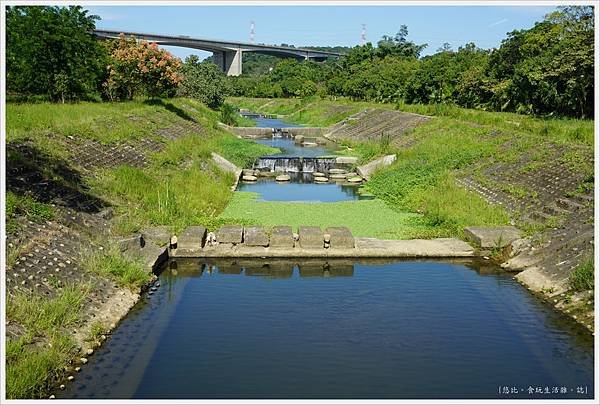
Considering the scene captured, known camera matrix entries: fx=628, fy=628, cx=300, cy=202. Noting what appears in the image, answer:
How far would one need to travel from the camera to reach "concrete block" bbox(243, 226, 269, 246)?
14.4 meters

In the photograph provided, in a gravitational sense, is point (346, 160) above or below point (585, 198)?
below

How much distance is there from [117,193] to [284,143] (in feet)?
91.0

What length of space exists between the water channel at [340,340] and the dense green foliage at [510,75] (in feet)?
61.7

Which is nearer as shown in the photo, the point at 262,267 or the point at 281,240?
the point at 262,267

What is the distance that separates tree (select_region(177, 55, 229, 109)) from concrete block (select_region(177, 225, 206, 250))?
39.8 meters

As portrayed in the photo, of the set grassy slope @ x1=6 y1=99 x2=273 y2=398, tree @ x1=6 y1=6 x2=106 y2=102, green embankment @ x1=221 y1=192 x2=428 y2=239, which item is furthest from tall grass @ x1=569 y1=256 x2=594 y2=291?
tree @ x1=6 y1=6 x2=106 y2=102

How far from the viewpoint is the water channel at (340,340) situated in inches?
325

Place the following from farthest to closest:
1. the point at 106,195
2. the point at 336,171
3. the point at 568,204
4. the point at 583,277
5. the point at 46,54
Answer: the point at 46,54 → the point at 336,171 → the point at 106,195 → the point at 568,204 → the point at 583,277

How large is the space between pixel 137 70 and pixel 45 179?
23867 millimetres

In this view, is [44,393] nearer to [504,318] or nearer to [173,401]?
[173,401]

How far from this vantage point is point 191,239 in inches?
559

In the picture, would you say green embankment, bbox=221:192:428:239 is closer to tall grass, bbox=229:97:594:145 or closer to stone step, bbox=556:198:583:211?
stone step, bbox=556:198:583:211

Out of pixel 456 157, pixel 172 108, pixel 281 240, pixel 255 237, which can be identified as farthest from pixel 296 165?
pixel 281 240

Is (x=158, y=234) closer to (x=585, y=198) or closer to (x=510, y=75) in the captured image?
(x=585, y=198)
